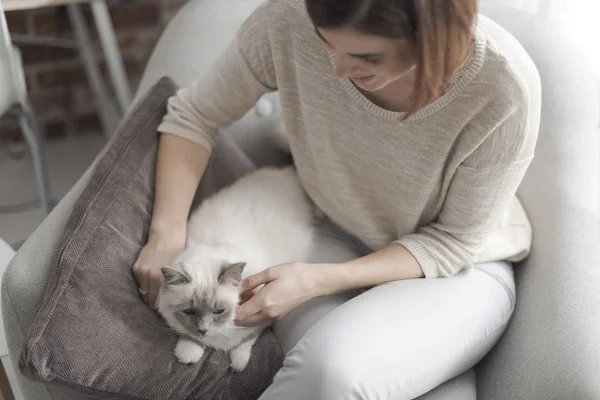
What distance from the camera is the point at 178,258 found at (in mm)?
1130

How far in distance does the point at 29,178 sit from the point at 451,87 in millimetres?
1604

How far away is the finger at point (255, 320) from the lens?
1.06 m

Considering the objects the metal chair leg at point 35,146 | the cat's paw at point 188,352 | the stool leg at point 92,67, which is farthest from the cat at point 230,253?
the stool leg at point 92,67

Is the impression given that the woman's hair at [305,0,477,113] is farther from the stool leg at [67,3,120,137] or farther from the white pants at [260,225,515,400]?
the stool leg at [67,3,120,137]

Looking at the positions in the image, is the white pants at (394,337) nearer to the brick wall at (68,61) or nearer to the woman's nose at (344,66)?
the woman's nose at (344,66)

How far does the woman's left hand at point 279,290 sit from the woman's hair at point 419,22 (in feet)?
1.26

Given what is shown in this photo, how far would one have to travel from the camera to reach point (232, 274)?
1044 millimetres

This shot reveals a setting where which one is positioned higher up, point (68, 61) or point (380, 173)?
point (380, 173)

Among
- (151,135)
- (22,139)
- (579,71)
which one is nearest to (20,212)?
(22,139)

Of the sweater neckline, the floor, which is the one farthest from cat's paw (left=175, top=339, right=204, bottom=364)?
the floor

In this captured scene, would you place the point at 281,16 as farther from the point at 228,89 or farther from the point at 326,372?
the point at 326,372

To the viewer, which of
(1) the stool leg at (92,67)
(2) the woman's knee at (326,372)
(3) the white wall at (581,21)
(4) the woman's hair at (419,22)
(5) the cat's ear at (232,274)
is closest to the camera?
(4) the woman's hair at (419,22)

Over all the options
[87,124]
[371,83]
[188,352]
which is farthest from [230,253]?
[87,124]

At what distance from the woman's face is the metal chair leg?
98 centimetres
